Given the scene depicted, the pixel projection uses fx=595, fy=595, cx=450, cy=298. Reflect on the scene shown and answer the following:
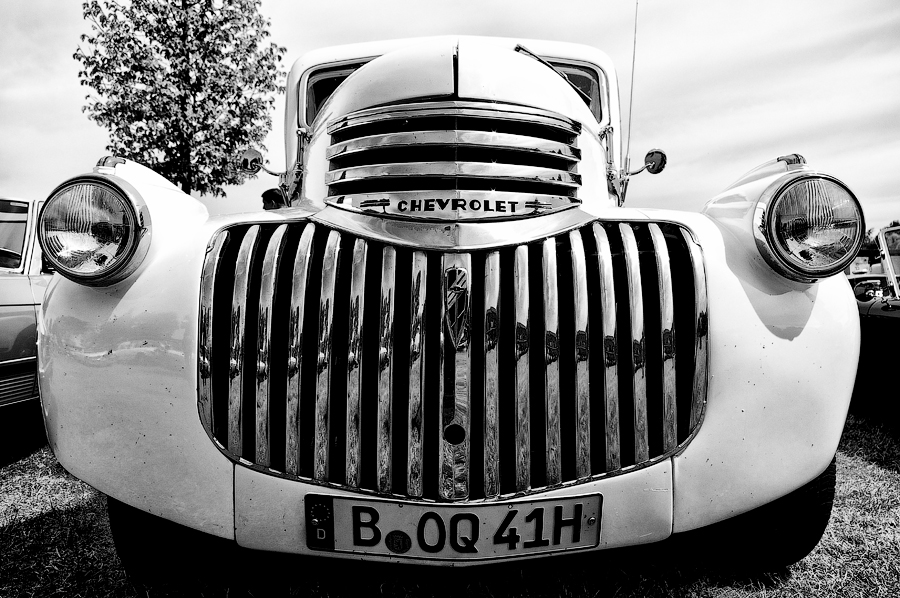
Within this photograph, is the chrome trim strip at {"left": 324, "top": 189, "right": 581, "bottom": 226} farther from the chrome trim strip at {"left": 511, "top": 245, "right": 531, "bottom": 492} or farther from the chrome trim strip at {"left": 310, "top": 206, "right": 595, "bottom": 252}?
the chrome trim strip at {"left": 511, "top": 245, "right": 531, "bottom": 492}

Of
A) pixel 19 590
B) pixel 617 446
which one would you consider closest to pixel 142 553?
pixel 19 590

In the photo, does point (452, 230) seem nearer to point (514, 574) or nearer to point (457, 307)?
point (457, 307)

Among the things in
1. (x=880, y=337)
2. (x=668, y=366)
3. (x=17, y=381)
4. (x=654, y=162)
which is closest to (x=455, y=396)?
(x=668, y=366)

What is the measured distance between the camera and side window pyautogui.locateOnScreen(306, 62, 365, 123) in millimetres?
3342

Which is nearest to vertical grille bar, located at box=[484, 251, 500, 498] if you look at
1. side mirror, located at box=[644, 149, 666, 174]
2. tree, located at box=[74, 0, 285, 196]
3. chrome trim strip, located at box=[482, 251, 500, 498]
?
chrome trim strip, located at box=[482, 251, 500, 498]

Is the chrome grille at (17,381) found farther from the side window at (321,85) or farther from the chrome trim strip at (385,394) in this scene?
the chrome trim strip at (385,394)

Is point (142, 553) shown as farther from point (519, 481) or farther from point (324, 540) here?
point (519, 481)

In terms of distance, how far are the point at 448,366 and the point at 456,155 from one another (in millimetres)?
636

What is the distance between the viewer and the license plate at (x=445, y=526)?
4.82ft

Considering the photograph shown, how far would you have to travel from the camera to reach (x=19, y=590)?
1974mm

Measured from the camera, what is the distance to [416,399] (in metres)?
1.46

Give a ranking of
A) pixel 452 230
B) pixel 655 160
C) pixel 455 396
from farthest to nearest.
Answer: pixel 655 160 < pixel 452 230 < pixel 455 396

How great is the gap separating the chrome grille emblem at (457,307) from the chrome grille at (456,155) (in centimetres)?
29

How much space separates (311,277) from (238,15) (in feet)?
36.1
